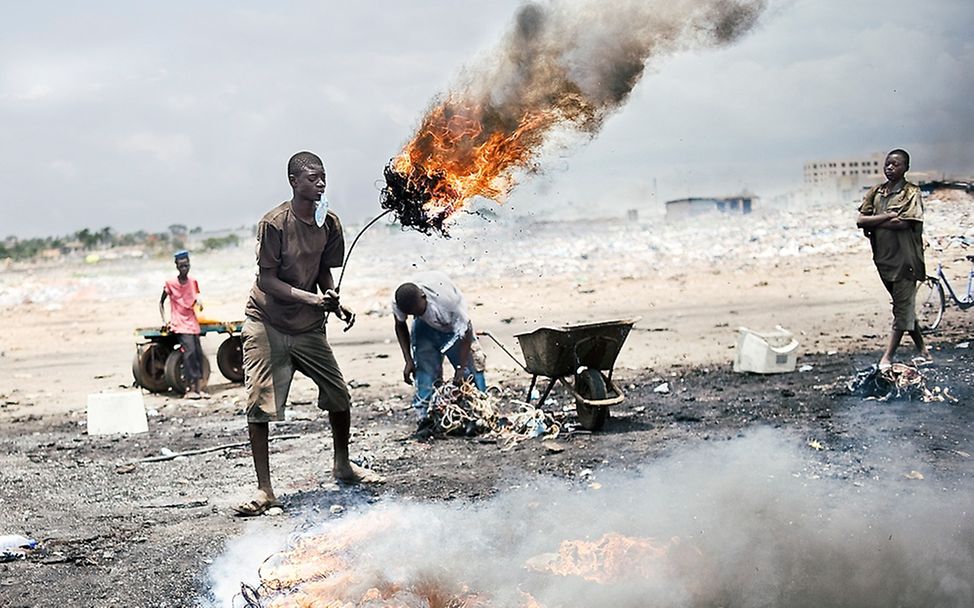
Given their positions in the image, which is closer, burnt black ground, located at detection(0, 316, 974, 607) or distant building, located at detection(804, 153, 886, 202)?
burnt black ground, located at detection(0, 316, 974, 607)

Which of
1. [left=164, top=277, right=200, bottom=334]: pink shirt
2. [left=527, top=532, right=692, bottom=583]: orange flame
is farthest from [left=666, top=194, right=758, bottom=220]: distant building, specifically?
[left=527, top=532, right=692, bottom=583]: orange flame

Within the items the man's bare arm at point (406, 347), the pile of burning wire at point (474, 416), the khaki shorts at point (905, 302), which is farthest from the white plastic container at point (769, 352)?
the man's bare arm at point (406, 347)

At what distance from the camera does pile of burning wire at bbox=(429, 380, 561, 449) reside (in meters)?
8.41

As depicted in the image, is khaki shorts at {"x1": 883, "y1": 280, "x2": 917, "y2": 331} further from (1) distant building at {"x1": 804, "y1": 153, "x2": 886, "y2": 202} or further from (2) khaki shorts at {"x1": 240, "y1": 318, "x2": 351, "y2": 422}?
(2) khaki shorts at {"x1": 240, "y1": 318, "x2": 351, "y2": 422}

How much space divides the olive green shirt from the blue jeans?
148 inches

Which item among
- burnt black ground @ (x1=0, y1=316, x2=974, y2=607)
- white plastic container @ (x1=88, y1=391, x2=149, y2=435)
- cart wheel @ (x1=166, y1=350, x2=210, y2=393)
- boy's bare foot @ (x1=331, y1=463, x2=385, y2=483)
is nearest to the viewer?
burnt black ground @ (x1=0, y1=316, x2=974, y2=607)

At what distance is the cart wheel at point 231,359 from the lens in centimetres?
1266

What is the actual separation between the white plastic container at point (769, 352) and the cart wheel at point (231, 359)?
6.24 metres

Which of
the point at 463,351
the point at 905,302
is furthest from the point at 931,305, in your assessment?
the point at 463,351

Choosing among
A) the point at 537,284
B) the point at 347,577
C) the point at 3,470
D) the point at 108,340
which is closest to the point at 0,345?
the point at 108,340

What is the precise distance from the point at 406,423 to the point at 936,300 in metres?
6.95

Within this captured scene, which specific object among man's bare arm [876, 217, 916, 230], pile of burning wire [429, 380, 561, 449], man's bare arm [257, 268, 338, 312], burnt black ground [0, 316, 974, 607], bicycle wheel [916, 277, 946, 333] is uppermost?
man's bare arm [876, 217, 916, 230]

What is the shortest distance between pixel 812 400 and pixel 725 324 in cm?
648

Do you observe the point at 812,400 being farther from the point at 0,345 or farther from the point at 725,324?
the point at 0,345
